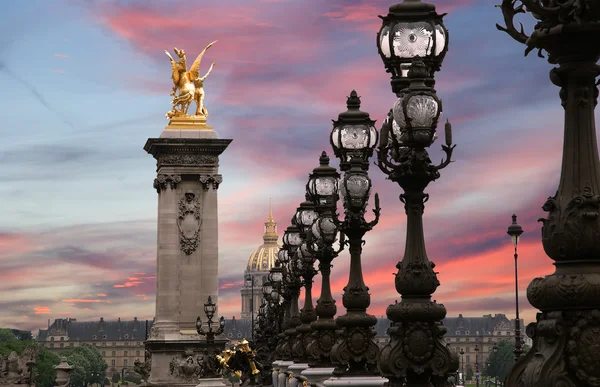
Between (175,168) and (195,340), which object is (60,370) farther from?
(175,168)

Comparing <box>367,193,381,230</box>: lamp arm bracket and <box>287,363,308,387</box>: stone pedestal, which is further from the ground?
<box>367,193,381,230</box>: lamp arm bracket

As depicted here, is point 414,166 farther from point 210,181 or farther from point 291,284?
point 210,181

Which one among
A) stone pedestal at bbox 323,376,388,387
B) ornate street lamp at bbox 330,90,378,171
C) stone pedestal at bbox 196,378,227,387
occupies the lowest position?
stone pedestal at bbox 323,376,388,387

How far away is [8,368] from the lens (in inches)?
3848

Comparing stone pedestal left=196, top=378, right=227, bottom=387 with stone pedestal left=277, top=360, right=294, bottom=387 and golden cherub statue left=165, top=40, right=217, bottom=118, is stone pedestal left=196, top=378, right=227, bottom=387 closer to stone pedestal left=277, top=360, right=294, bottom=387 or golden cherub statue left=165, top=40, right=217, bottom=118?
stone pedestal left=277, top=360, right=294, bottom=387

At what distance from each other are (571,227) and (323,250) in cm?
1780

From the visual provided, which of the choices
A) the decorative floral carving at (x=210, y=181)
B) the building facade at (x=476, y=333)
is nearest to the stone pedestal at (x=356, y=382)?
the decorative floral carving at (x=210, y=181)

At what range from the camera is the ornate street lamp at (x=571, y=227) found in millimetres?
9828

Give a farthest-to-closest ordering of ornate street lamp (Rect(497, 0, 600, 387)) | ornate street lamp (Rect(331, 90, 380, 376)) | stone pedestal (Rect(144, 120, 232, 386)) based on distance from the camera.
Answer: stone pedestal (Rect(144, 120, 232, 386))
ornate street lamp (Rect(331, 90, 380, 376))
ornate street lamp (Rect(497, 0, 600, 387))

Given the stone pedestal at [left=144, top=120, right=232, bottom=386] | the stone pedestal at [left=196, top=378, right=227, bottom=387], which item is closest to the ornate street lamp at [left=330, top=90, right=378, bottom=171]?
the stone pedestal at [left=196, top=378, right=227, bottom=387]

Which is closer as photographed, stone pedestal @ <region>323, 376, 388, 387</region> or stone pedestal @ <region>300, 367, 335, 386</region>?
stone pedestal @ <region>323, 376, 388, 387</region>

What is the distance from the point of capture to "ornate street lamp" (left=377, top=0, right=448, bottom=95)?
56.0 feet

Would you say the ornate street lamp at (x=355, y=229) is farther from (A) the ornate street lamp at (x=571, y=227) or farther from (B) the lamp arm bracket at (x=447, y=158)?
(A) the ornate street lamp at (x=571, y=227)

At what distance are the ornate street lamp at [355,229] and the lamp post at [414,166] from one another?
5054mm
